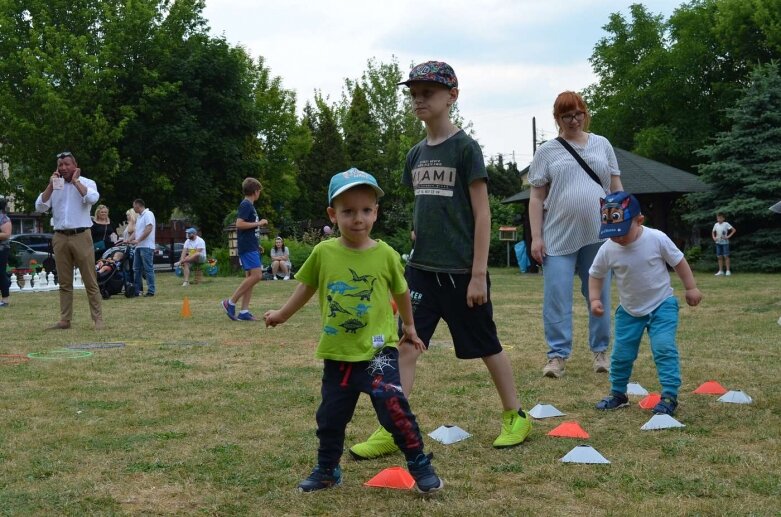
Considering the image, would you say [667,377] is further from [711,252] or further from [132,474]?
[711,252]

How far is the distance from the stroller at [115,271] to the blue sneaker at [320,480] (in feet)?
45.6

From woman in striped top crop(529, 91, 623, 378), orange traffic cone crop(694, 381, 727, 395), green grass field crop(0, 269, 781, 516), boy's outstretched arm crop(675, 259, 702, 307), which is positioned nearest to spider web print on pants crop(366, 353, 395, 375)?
green grass field crop(0, 269, 781, 516)

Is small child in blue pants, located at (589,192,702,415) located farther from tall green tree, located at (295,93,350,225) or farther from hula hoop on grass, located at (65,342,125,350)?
tall green tree, located at (295,93,350,225)

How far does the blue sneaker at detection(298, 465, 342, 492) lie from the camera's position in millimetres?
3768

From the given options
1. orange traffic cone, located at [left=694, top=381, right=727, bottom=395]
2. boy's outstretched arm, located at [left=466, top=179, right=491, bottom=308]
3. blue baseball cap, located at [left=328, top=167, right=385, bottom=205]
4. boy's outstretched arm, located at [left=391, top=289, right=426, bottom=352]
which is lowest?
orange traffic cone, located at [left=694, top=381, right=727, bottom=395]

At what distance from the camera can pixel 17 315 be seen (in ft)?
43.3

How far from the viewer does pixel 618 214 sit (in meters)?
5.36

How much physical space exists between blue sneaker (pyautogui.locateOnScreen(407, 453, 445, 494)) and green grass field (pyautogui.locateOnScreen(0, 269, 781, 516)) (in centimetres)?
5

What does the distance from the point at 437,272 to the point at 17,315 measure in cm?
1047

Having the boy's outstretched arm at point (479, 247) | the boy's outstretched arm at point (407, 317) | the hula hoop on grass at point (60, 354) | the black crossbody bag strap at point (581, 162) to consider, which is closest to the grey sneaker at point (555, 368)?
the black crossbody bag strap at point (581, 162)

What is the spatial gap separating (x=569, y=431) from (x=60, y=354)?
5530 mm

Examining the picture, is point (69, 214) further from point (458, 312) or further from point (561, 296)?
point (458, 312)

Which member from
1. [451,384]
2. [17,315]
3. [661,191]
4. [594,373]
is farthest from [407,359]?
[661,191]

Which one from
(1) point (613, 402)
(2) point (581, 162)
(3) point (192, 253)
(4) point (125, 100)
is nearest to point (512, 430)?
(1) point (613, 402)
